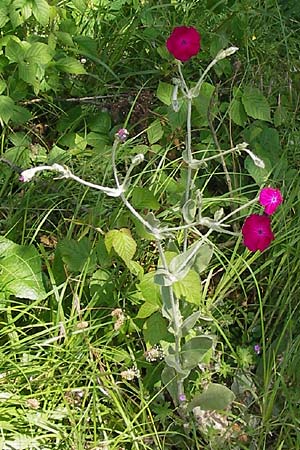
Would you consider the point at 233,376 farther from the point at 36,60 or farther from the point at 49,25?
the point at 49,25

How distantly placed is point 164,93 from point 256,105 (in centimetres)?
27

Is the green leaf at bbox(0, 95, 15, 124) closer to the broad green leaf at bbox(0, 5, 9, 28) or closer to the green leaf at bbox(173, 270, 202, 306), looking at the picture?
the broad green leaf at bbox(0, 5, 9, 28)

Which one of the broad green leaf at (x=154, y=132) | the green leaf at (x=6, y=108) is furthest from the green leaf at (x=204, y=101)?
the green leaf at (x=6, y=108)

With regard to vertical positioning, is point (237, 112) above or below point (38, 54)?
below

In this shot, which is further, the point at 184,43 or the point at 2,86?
the point at 2,86

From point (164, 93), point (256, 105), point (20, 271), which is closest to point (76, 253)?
point (20, 271)

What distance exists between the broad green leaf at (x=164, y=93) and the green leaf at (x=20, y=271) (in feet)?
1.99

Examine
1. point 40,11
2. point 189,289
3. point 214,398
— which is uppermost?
point 40,11

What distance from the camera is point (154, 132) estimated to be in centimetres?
225

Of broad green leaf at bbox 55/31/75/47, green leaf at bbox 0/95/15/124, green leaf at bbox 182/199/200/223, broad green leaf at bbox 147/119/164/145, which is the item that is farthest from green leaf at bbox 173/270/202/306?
broad green leaf at bbox 55/31/75/47

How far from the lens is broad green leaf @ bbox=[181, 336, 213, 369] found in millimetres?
1673

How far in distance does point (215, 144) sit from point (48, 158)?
0.48 metres

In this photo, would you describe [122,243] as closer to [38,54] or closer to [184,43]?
[184,43]

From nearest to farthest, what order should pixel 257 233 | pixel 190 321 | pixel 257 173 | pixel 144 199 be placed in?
1. pixel 257 233
2. pixel 190 321
3. pixel 144 199
4. pixel 257 173
